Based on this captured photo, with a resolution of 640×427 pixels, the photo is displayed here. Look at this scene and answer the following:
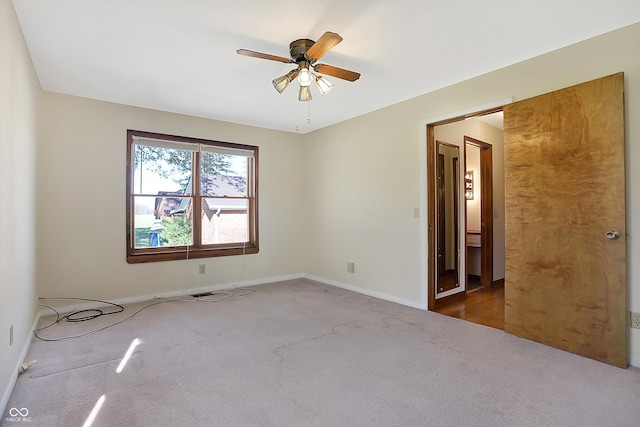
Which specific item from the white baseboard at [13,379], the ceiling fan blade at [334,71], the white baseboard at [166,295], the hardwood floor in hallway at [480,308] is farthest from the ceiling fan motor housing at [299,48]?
the white baseboard at [166,295]

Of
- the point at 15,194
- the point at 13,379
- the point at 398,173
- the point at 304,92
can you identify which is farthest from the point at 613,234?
the point at 15,194

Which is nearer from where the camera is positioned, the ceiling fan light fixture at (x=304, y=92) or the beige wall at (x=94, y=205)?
the ceiling fan light fixture at (x=304, y=92)

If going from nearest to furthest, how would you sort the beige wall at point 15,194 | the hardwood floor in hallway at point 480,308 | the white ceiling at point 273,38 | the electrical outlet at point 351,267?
the beige wall at point 15,194 → the white ceiling at point 273,38 → the hardwood floor in hallway at point 480,308 → the electrical outlet at point 351,267

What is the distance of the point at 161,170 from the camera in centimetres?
438

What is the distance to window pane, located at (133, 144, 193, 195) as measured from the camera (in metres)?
4.20

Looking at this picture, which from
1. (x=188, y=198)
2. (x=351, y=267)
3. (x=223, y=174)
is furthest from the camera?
(x=223, y=174)

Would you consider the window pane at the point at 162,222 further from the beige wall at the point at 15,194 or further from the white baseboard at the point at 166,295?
the beige wall at the point at 15,194

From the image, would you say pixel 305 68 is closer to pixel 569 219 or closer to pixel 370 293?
pixel 569 219

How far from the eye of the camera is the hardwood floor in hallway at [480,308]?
11.3 ft

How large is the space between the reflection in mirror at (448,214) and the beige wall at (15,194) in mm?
4347

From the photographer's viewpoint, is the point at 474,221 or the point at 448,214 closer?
the point at 448,214

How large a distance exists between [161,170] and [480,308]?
4.42m

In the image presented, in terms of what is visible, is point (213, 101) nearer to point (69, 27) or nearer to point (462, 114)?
point (69, 27)

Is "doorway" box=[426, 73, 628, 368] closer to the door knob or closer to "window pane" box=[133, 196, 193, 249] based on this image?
the door knob
